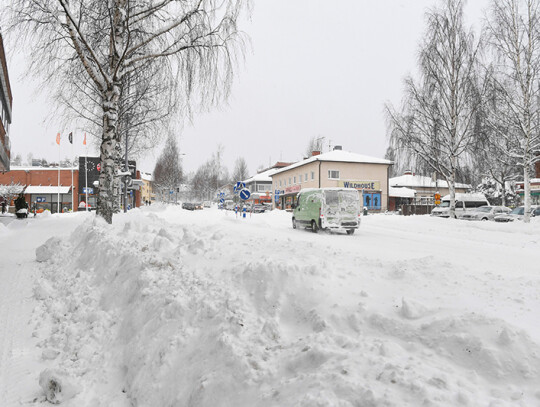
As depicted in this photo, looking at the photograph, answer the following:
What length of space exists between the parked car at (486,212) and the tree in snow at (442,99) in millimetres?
6215

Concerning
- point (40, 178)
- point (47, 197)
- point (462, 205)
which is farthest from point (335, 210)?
Result: point (40, 178)

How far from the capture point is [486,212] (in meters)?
27.4

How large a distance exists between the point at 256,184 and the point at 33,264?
63819 mm

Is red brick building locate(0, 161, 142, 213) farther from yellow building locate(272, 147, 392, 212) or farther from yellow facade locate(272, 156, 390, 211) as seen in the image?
yellow building locate(272, 147, 392, 212)

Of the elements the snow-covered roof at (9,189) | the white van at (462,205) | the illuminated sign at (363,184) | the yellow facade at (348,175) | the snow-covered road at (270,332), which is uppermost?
the yellow facade at (348,175)

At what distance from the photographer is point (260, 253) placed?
17.6 ft

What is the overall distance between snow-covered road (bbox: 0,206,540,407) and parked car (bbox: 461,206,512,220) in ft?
86.1

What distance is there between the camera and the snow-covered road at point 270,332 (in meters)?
2.30

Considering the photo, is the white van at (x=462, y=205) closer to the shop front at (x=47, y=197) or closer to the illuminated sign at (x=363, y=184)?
the illuminated sign at (x=363, y=184)

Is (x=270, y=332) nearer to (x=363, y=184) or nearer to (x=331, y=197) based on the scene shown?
(x=331, y=197)

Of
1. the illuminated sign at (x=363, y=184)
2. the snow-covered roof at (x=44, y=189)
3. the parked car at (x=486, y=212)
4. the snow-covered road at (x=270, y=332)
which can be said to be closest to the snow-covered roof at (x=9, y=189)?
the snow-covered roof at (x=44, y=189)

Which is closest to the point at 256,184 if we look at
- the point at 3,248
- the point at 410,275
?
the point at 3,248

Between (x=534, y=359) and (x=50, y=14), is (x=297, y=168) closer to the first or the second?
(x=50, y=14)

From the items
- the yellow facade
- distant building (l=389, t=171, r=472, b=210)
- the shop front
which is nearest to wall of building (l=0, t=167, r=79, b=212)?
the shop front
